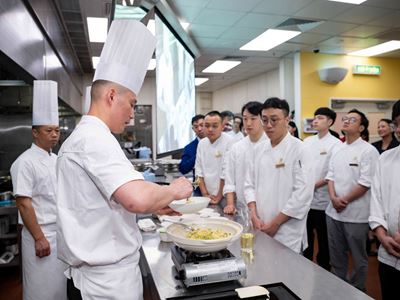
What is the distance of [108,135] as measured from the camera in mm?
1059

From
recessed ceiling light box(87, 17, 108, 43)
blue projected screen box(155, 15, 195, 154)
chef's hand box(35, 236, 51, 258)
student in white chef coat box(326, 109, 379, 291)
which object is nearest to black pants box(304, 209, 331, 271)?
student in white chef coat box(326, 109, 379, 291)

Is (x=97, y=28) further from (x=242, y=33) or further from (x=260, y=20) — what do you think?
(x=260, y=20)

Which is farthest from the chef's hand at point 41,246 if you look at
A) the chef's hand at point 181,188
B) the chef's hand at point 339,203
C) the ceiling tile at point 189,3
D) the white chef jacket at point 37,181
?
the ceiling tile at point 189,3

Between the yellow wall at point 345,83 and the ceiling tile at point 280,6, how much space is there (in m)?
2.31

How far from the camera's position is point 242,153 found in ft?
8.48

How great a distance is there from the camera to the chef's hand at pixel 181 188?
1.08 meters

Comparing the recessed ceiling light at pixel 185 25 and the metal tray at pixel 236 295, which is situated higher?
the recessed ceiling light at pixel 185 25

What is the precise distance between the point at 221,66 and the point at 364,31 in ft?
10.2

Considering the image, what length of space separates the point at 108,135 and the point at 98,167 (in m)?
0.13

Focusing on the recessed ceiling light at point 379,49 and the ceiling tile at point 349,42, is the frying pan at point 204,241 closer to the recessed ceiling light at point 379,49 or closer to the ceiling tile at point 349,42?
the ceiling tile at point 349,42

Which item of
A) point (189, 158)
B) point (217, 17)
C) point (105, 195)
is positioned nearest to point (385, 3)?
point (217, 17)

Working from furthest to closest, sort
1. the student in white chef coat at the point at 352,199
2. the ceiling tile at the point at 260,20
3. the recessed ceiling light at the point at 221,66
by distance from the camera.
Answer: the recessed ceiling light at the point at 221,66
the ceiling tile at the point at 260,20
the student in white chef coat at the point at 352,199

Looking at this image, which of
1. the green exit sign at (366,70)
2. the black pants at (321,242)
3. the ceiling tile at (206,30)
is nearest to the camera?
the black pants at (321,242)

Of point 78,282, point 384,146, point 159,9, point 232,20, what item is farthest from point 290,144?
point 232,20
